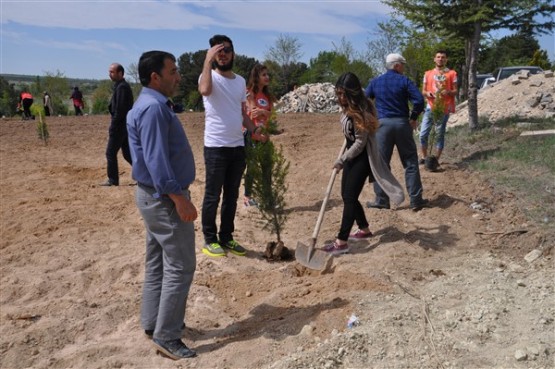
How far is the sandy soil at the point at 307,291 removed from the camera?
3.39m

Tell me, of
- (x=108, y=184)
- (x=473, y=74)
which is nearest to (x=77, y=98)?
(x=108, y=184)

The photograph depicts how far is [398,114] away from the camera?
625 centimetres

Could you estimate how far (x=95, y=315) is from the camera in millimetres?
4344

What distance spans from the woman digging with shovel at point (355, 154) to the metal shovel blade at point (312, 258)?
404mm

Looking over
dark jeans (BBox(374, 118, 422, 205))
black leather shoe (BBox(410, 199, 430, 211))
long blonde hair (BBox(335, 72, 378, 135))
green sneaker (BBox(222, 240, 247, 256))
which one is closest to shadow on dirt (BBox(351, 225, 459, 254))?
black leather shoe (BBox(410, 199, 430, 211))

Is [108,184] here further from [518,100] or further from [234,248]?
[518,100]

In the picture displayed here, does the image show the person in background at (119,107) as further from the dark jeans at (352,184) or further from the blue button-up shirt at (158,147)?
the blue button-up shirt at (158,147)

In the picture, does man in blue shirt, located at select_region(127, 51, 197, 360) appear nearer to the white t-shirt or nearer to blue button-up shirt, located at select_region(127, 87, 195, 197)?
blue button-up shirt, located at select_region(127, 87, 195, 197)

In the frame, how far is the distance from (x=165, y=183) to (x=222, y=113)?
76.5 inches

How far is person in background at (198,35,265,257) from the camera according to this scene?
193 inches

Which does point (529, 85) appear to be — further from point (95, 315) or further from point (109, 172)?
point (95, 315)

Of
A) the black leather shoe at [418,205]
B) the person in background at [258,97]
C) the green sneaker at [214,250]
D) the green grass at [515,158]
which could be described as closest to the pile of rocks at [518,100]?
the green grass at [515,158]

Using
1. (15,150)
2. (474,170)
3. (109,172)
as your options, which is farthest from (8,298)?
(15,150)

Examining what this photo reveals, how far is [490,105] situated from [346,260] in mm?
10764
